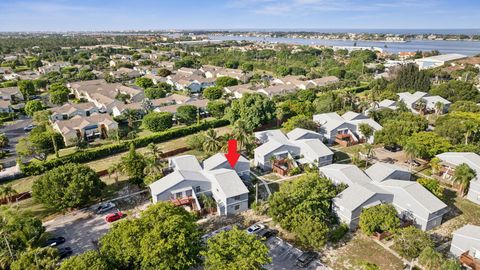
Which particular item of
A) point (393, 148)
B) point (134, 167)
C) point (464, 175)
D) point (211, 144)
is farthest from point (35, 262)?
point (393, 148)

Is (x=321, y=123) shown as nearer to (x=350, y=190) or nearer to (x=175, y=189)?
(x=350, y=190)

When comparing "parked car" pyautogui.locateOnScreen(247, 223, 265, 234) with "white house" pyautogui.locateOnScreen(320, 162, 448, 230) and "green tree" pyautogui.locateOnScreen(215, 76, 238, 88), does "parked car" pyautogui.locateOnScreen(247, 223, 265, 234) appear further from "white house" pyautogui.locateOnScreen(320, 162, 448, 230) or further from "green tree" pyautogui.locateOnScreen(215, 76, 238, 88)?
"green tree" pyautogui.locateOnScreen(215, 76, 238, 88)

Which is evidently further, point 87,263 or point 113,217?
point 113,217

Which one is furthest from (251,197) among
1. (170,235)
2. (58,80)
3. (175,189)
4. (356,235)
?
(58,80)

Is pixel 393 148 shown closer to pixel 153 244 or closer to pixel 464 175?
pixel 464 175

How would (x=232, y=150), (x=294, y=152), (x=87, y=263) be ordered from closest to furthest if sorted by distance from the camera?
(x=87, y=263) < (x=294, y=152) < (x=232, y=150)

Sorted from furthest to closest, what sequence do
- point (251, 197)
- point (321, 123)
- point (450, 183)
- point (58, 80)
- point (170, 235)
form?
point (58, 80)
point (321, 123)
point (450, 183)
point (251, 197)
point (170, 235)
